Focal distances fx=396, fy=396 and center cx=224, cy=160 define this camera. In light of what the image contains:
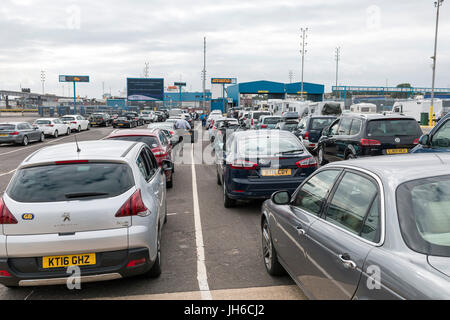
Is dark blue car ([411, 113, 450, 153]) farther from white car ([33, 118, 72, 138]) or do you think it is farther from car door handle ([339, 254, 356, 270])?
white car ([33, 118, 72, 138])

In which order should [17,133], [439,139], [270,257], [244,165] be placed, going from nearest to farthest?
[270,257] < [244,165] < [439,139] < [17,133]

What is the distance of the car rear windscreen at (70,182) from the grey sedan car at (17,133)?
20.9m

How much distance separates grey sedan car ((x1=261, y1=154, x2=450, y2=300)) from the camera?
7.14 feet

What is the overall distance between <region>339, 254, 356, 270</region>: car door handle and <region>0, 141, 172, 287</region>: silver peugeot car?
7.26ft

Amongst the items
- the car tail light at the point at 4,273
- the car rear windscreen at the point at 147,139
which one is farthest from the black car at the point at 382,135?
the car tail light at the point at 4,273

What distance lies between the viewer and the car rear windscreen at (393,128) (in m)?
10.1

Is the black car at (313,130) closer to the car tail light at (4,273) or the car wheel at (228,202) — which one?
the car wheel at (228,202)

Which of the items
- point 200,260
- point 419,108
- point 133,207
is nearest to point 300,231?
point 133,207

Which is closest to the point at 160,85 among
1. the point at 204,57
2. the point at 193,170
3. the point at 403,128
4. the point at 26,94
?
the point at 204,57

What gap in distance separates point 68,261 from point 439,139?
7020 millimetres

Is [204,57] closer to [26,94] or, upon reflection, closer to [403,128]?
[403,128]

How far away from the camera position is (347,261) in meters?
2.63

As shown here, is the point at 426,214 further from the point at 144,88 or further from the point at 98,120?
the point at 144,88

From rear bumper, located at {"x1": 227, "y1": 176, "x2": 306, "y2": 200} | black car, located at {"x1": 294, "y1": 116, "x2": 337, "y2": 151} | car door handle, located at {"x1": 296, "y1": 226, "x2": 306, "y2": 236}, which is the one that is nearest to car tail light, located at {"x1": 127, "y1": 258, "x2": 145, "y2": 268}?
car door handle, located at {"x1": 296, "y1": 226, "x2": 306, "y2": 236}
